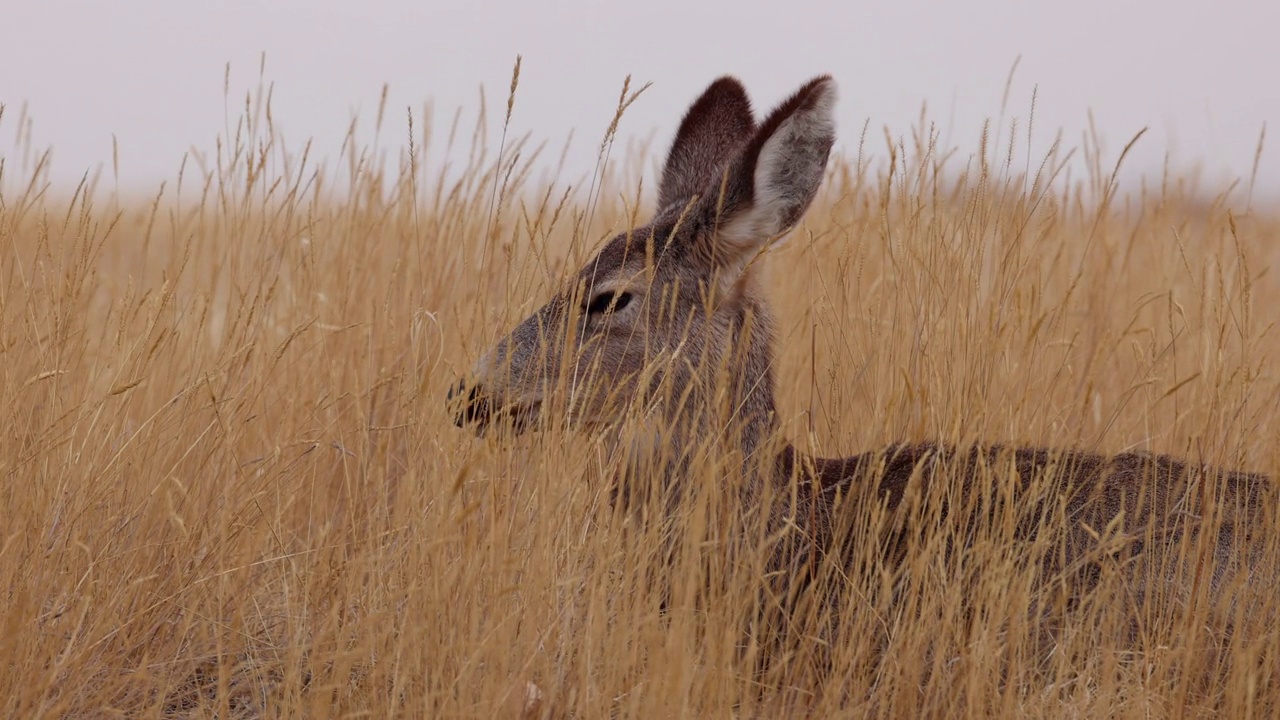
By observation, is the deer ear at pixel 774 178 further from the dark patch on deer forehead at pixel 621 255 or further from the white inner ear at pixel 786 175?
the dark patch on deer forehead at pixel 621 255

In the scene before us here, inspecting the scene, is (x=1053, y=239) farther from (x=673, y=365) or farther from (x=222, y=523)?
(x=222, y=523)

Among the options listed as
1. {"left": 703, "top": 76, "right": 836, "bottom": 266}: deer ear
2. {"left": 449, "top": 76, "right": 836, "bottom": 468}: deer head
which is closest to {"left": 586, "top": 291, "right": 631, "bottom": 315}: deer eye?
{"left": 449, "top": 76, "right": 836, "bottom": 468}: deer head

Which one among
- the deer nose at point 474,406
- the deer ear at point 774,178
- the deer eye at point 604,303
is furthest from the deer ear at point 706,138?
the deer nose at point 474,406

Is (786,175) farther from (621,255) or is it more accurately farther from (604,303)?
(604,303)

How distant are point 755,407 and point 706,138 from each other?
1.32 m

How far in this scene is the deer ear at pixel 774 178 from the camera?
168 inches

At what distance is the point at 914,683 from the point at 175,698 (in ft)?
6.27

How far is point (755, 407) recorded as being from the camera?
4.46m

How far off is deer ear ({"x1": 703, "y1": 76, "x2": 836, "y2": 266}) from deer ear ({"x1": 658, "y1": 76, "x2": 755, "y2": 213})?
583 mm

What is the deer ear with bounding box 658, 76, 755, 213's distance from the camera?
205 inches

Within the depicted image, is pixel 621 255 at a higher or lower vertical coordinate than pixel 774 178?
lower

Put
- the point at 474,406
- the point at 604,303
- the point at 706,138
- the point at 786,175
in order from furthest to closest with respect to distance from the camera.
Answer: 1. the point at 706,138
2. the point at 604,303
3. the point at 786,175
4. the point at 474,406

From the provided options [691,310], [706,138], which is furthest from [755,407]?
[706,138]

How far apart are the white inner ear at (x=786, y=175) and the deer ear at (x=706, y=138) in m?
0.62
